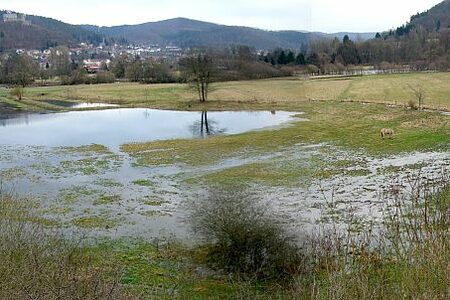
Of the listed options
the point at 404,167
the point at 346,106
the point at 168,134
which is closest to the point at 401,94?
the point at 346,106

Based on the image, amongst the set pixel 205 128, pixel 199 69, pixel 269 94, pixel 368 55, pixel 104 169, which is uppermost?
pixel 368 55

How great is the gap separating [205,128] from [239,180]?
18605 mm

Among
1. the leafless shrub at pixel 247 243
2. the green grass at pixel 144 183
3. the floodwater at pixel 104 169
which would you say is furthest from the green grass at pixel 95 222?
the green grass at pixel 144 183

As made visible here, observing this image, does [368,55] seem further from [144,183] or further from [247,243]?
[247,243]

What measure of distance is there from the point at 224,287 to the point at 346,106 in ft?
132

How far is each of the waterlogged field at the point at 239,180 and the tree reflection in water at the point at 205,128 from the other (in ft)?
0.91

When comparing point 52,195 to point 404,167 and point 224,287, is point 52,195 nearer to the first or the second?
point 224,287

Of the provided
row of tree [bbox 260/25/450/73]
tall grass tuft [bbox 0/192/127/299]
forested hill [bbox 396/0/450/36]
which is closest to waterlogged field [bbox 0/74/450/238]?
tall grass tuft [bbox 0/192/127/299]

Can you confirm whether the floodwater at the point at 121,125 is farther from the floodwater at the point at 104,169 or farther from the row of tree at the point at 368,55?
the row of tree at the point at 368,55

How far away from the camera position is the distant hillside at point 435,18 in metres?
158

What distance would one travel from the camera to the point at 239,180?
2289 cm

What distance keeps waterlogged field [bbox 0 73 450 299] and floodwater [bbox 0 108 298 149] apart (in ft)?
3.09

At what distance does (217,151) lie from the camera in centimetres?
3064

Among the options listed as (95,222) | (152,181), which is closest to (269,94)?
(152,181)
